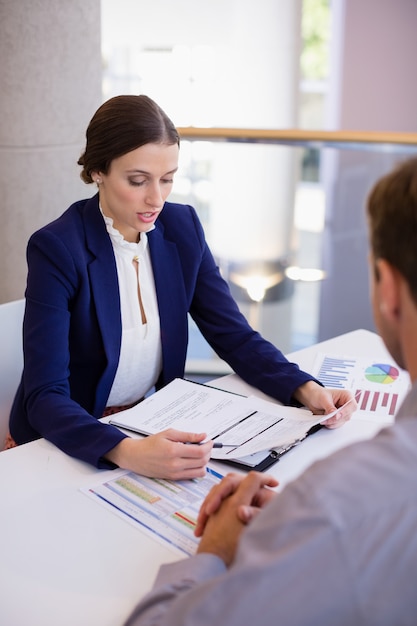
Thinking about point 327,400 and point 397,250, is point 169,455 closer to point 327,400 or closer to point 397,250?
point 327,400

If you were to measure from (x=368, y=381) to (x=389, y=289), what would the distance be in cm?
111

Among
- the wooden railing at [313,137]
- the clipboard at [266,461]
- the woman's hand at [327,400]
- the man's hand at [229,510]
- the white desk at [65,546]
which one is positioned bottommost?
the white desk at [65,546]

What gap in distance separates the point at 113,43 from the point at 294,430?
461cm

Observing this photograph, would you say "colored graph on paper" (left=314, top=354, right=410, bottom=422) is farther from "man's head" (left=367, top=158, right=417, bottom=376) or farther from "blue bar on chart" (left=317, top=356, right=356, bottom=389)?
"man's head" (left=367, top=158, right=417, bottom=376)

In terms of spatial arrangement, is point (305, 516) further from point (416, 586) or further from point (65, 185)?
point (65, 185)

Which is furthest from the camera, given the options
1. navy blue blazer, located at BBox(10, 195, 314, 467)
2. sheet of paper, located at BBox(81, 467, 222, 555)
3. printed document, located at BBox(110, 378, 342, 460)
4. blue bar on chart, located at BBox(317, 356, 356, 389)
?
blue bar on chart, located at BBox(317, 356, 356, 389)

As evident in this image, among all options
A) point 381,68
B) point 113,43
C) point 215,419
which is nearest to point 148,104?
point 215,419

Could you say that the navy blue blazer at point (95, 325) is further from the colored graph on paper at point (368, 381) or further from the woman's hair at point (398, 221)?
the woman's hair at point (398, 221)

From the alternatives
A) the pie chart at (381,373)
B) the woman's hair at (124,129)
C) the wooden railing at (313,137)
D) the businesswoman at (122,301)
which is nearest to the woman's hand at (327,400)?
the businesswoman at (122,301)

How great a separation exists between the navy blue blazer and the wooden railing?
1.60 m

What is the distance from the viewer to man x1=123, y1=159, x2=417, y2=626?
2.53 ft

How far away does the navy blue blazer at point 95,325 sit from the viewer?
5.80 feet

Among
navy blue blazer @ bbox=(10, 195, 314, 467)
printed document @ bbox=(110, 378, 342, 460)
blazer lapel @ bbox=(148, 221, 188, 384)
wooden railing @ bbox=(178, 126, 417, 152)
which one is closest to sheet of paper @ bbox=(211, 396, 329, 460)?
printed document @ bbox=(110, 378, 342, 460)

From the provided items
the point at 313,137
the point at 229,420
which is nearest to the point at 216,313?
the point at 229,420
